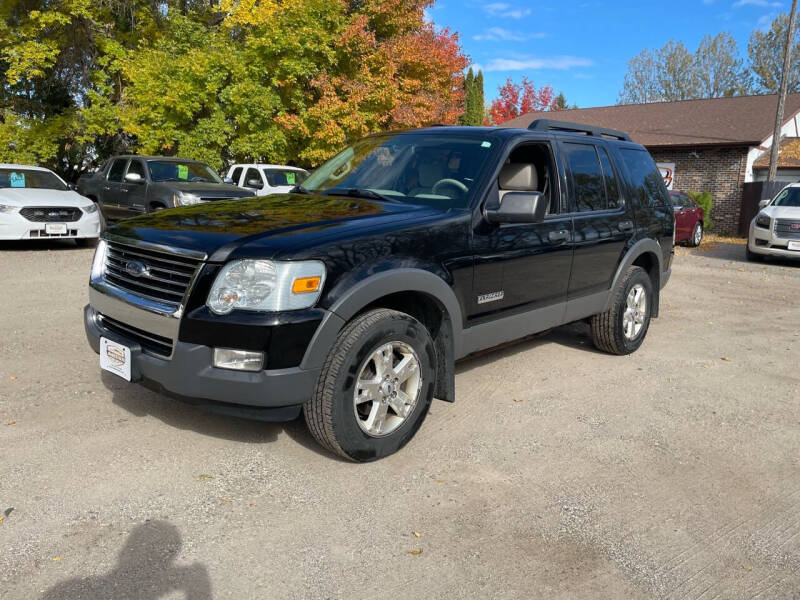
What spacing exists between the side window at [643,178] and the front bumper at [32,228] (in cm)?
981

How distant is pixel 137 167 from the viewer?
13586mm

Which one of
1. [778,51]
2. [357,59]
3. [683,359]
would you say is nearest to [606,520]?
[683,359]

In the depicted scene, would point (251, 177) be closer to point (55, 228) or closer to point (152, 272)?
point (55, 228)

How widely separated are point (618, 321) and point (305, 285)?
11.9 feet

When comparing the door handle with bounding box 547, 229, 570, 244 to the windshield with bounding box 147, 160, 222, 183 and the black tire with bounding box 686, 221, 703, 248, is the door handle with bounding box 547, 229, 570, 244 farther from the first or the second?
the black tire with bounding box 686, 221, 703, 248

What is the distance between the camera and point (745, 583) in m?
2.78

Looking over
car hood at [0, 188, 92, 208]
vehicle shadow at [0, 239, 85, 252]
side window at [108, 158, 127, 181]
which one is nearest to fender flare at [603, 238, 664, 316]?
car hood at [0, 188, 92, 208]

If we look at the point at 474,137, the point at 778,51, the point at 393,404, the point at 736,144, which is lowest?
the point at 393,404

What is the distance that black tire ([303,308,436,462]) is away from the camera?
343 centimetres

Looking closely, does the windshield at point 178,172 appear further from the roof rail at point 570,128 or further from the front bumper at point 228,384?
Result: the front bumper at point 228,384

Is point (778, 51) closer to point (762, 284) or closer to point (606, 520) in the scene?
point (762, 284)

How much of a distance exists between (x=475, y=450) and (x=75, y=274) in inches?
311

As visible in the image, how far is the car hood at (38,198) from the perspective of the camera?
37.1 feet

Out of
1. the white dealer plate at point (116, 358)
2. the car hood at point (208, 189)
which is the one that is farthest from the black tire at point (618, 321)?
the car hood at point (208, 189)
